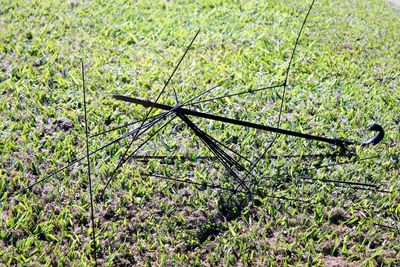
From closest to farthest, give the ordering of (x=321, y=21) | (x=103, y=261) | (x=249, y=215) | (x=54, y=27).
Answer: (x=103, y=261)
(x=249, y=215)
(x=54, y=27)
(x=321, y=21)

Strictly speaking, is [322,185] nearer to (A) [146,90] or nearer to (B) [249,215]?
(B) [249,215]

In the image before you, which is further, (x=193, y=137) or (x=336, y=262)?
(x=193, y=137)

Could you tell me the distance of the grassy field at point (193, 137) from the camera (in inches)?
109

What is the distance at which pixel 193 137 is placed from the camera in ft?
11.7

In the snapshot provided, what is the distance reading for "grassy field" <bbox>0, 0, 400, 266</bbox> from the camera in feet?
9.12

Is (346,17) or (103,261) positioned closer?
(103,261)

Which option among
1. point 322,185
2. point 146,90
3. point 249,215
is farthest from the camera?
point 146,90

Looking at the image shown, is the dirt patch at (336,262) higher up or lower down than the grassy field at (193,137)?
lower down

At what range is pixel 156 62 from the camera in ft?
15.0

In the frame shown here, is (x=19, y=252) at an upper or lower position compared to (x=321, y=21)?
lower

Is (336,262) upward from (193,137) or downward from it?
downward

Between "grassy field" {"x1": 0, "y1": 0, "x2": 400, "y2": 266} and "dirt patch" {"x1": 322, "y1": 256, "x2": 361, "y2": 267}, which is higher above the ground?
"grassy field" {"x1": 0, "y1": 0, "x2": 400, "y2": 266}

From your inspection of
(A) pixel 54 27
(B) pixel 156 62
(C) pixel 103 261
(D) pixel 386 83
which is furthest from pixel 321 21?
(C) pixel 103 261

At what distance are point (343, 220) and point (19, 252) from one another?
1862 mm
